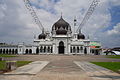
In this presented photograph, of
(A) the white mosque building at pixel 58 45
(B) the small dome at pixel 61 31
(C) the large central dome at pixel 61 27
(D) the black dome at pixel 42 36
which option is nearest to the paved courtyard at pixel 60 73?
(A) the white mosque building at pixel 58 45

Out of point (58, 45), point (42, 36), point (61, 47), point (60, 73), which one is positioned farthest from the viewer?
point (42, 36)

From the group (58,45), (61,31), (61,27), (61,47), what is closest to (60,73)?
(58,45)

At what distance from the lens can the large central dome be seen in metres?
105

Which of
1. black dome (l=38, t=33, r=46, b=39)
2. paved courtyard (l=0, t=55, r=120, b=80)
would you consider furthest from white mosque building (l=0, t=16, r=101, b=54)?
paved courtyard (l=0, t=55, r=120, b=80)

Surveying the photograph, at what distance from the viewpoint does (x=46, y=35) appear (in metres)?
117

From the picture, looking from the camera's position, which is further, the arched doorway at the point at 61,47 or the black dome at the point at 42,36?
the black dome at the point at 42,36

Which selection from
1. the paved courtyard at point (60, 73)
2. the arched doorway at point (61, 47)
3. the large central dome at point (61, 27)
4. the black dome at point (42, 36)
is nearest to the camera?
the paved courtyard at point (60, 73)

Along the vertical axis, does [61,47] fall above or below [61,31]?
below

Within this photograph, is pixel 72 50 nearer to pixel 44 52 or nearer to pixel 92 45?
pixel 44 52

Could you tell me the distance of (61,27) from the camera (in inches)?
4225

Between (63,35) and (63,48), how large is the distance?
8997 millimetres

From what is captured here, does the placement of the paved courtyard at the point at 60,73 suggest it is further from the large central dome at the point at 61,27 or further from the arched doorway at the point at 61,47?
the large central dome at the point at 61,27

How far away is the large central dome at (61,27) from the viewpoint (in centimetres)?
10531

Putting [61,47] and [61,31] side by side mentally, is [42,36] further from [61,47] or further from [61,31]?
[61,47]
